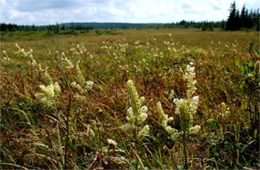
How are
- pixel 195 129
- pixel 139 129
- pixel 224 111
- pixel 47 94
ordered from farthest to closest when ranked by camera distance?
pixel 224 111, pixel 47 94, pixel 139 129, pixel 195 129

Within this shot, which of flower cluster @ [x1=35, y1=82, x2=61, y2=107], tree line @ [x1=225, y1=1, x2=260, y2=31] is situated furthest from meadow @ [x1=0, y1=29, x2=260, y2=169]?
tree line @ [x1=225, y1=1, x2=260, y2=31]

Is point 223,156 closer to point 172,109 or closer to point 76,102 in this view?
Result: point 172,109

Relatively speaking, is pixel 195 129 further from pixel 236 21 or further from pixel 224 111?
pixel 236 21

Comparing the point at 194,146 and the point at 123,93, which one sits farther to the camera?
the point at 123,93

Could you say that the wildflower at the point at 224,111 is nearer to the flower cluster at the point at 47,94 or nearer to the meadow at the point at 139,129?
the meadow at the point at 139,129

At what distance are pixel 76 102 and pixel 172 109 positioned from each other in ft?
3.98

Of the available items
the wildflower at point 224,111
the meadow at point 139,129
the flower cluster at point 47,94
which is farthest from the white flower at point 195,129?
the wildflower at point 224,111

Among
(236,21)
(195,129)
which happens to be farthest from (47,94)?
(236,21)

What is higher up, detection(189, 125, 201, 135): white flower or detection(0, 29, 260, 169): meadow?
detection(189, 125, 201, 135): white flower

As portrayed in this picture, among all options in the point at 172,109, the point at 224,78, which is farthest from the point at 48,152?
the point at 224,78

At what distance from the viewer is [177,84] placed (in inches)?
161

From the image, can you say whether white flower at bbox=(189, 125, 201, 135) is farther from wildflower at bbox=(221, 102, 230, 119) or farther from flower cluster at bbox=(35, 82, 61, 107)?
wildflower at bbox=(221, 102, 230, 119)

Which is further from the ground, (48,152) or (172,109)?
(172,109)

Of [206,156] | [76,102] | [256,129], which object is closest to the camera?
[206,156]
